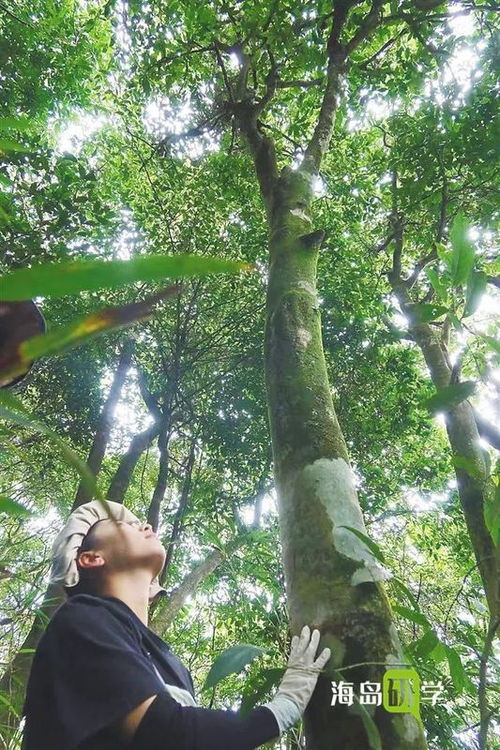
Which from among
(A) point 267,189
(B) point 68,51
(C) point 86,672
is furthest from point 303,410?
(B) point 68,51

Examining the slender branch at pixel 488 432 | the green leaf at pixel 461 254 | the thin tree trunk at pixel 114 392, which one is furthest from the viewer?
the thin tree trunk at pixel 114 392

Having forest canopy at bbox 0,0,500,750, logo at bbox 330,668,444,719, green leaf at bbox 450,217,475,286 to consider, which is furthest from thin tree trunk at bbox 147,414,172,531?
green leaf at bbox 450,217,475,286

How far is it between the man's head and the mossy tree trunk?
57cm

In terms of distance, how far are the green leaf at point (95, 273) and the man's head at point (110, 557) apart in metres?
1.60

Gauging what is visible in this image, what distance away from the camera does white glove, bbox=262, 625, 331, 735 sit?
4.10 ft

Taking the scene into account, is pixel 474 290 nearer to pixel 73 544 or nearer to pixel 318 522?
pixel 318 522

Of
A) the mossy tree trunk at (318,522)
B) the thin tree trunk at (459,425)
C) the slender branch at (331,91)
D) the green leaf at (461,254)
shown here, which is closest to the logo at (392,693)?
the mossy tree trunk at (318,522)

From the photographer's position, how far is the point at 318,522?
1468 millimetres

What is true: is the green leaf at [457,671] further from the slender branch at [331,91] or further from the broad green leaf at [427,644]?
the slender branch at [331,91]

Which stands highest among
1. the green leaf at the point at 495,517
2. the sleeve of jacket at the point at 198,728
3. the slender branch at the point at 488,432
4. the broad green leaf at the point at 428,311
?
the slender branch at the point at 488,432

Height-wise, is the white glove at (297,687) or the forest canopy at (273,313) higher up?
the forest canopy at (273,313)

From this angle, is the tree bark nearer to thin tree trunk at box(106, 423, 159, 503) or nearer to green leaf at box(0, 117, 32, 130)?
green leaf at box(0, 117, 32, 130)

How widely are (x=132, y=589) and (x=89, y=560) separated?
0.18 meters

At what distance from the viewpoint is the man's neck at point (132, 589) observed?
5.85 feet
